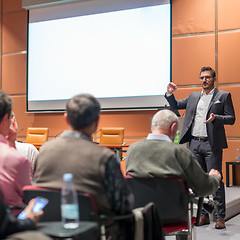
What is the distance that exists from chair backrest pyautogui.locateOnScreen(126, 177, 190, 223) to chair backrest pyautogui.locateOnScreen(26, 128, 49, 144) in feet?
16.0

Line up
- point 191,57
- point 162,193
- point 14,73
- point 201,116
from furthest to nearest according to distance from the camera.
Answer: point 14,73 < point 191,57 < point 201,116 < point 162,193

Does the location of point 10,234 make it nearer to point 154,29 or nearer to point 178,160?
point 178,160

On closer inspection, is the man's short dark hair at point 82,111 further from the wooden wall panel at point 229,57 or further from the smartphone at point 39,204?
the wooden wall panel at point 229,57

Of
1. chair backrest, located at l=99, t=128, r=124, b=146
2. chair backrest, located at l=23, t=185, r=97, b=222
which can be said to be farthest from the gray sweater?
chair backrest, located at l=99, t=128, r=124, b=146

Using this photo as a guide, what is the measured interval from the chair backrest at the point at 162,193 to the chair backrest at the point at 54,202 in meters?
0.57

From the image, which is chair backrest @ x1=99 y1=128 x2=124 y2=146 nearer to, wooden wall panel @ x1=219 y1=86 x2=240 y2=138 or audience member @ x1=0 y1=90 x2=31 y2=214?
wooden wall panel @ x1=219 y1=86 x2=240 y2=138

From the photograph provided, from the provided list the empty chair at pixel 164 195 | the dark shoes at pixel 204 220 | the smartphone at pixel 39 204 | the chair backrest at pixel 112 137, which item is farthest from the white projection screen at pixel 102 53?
the smartphone at pixel 39 204

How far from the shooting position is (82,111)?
1617 millimetres

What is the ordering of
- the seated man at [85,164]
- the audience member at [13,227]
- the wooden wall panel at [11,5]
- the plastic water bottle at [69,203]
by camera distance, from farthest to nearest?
the wooden wall panel at [11,5] → the seated man at [85,164] → the plastic water bottle at [69,203] → the audience member at [13,227]

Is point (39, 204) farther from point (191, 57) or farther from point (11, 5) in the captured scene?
point (11, 5)

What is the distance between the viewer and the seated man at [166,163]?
211 centimetres

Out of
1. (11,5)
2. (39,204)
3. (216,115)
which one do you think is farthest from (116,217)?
(11,5)

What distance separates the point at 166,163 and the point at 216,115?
160 centimetres

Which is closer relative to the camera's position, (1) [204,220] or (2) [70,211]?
(2) [70,211]
